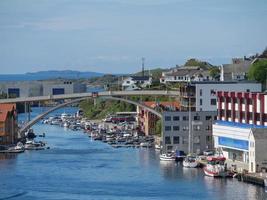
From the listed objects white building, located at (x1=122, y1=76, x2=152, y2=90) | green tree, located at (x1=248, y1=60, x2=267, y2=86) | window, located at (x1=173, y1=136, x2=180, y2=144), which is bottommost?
window, located at (x1=173, y1=136, x2=180, y2=144)

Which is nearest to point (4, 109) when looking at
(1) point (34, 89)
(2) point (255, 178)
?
(2) point (255, 178)

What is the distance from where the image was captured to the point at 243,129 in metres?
29.4

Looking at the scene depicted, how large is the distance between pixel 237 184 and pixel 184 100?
11.1 m

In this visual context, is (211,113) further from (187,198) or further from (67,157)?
(187,198)

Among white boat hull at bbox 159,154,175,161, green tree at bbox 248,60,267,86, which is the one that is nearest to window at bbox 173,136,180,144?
white boat hull at bbox 159,154,175,161

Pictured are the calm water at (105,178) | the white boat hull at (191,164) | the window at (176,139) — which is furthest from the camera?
the window at (176,139)

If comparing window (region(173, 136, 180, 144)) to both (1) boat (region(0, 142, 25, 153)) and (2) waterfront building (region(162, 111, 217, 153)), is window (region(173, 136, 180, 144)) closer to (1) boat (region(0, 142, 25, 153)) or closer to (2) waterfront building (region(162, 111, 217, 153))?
(2) waterfront building (region(162, 111, 217, 153))

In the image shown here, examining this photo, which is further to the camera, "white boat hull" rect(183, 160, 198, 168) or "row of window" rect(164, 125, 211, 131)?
"row of window" rect(164, 125, 211, 131)

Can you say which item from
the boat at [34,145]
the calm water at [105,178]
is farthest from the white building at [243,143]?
the boat at [34,145]

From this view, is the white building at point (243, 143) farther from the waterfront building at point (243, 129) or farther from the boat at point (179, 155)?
the boat at point (179, 155)

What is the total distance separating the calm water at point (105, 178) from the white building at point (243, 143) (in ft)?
2.91

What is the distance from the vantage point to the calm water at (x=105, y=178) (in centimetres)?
2536

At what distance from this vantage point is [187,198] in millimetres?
24656

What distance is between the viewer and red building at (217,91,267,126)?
2947cm
